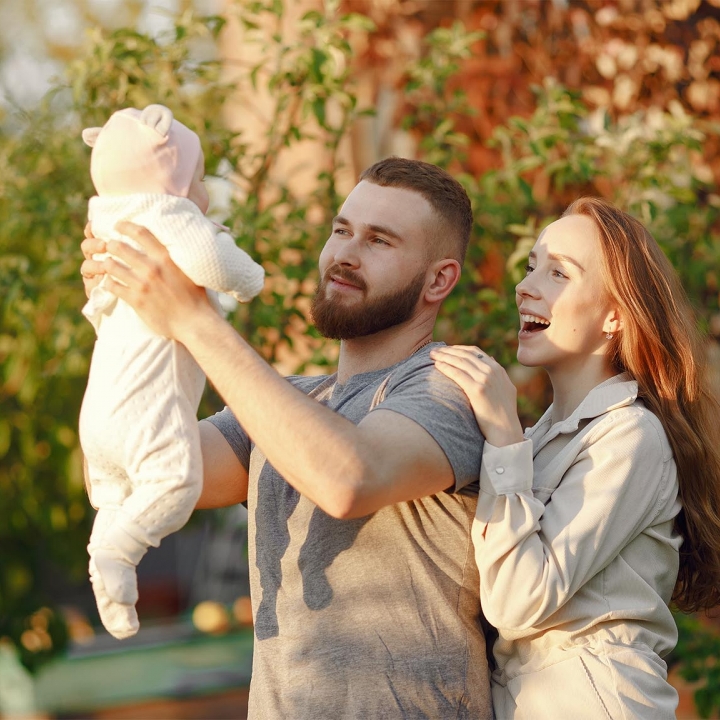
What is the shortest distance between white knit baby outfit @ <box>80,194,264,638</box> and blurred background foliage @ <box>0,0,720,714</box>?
1.51 meters

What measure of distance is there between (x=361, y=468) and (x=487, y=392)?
373mm

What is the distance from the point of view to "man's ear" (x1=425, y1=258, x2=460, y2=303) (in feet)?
7.57

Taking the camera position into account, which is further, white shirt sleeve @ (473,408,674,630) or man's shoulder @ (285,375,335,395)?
man's shoulder @ (285,375,335,395)

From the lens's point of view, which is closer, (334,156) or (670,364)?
(670,364)

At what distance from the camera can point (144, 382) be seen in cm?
175

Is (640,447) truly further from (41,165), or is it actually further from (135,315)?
(41,165)

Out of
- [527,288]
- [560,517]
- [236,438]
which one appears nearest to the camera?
[560,517]

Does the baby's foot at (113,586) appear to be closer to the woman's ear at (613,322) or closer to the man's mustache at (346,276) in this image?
the man's mustache at (346,276)

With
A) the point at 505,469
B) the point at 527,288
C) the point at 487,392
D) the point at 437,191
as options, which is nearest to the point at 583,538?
the point at 505,469

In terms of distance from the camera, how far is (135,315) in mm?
1806

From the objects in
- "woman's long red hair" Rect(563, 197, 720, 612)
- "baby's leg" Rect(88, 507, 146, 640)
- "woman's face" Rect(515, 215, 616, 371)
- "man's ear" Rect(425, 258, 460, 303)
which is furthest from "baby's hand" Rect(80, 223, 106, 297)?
"woman's long red hair" Rect(563, 197, 720, 612)

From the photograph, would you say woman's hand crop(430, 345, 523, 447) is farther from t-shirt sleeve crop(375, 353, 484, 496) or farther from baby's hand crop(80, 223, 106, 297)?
baby's hand crop(80, 223, 106, 297)

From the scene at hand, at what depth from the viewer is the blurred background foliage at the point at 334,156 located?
343 cm

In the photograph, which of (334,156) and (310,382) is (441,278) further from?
(334,156)
